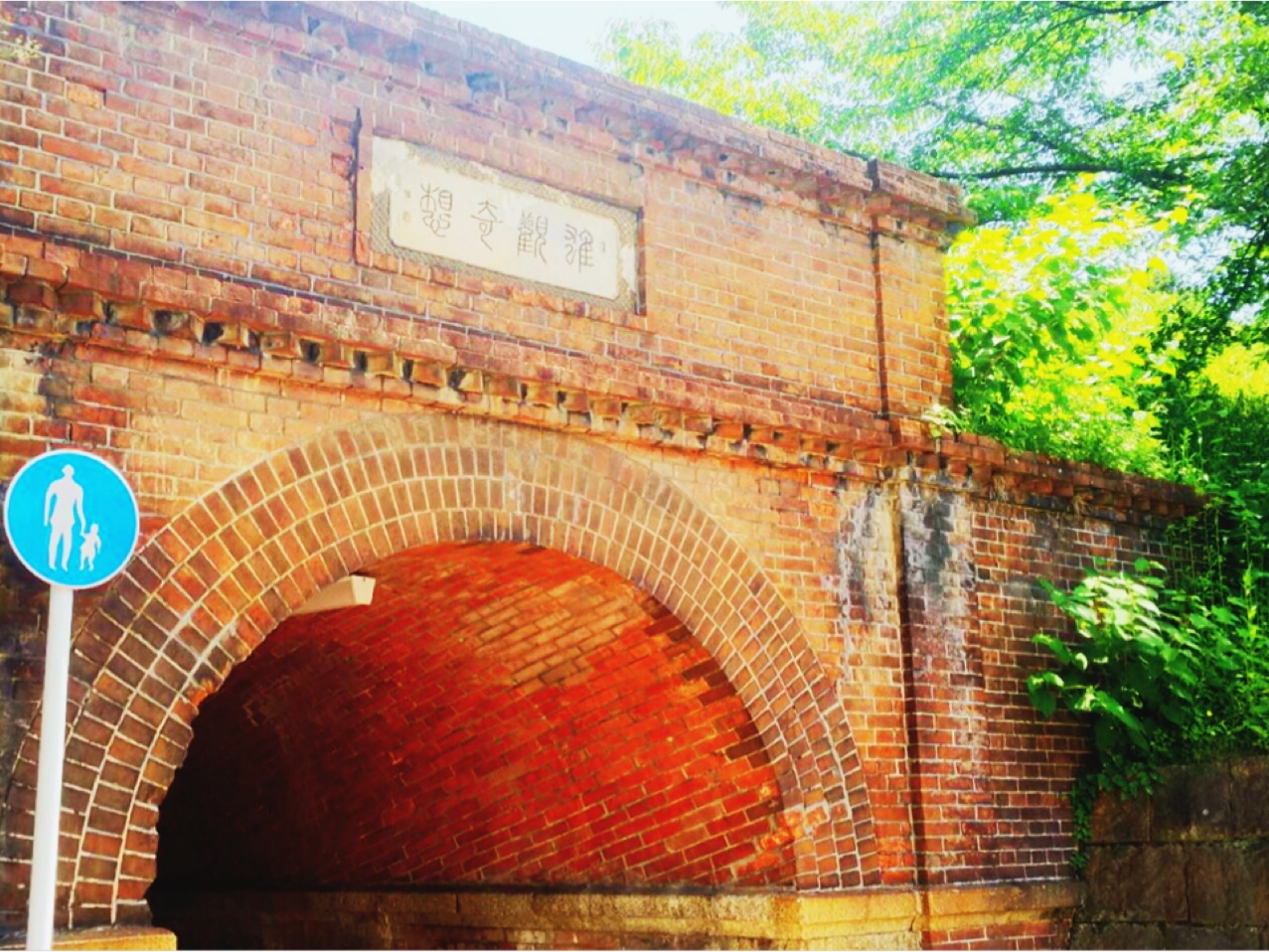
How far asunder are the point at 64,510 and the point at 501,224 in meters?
3.15

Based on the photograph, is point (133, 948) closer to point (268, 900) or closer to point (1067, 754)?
point (268, 900)

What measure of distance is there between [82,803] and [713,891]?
12.4ft

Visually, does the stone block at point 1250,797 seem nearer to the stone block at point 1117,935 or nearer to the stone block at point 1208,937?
the stone block at point 1208,937

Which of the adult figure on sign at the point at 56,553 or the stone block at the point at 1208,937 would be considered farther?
the stone block at the point at 1208,937

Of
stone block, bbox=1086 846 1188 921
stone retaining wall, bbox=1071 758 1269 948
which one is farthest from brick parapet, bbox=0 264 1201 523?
stone block, bbox=1086 846 1188 921

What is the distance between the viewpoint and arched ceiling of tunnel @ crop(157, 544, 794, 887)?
310 inches

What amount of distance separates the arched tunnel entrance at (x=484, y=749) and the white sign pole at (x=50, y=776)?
2.81m

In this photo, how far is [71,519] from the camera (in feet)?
15.9

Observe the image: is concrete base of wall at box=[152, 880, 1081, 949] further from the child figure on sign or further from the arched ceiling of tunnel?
the child figure on sign

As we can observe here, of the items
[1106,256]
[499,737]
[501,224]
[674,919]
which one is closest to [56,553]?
[501,224]

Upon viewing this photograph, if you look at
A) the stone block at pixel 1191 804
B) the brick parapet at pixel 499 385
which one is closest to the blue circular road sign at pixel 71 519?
the brick parapet at pixel 499 385

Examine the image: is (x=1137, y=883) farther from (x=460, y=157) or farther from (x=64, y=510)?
→ (x=64, y=510)

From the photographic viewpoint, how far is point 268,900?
34.1 feet

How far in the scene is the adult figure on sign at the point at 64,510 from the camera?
15.6ft
